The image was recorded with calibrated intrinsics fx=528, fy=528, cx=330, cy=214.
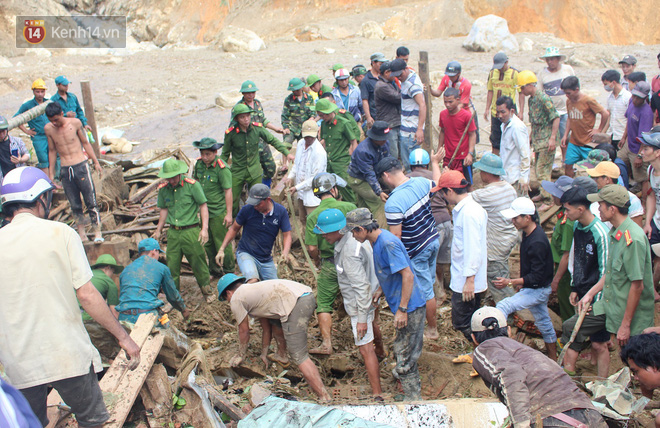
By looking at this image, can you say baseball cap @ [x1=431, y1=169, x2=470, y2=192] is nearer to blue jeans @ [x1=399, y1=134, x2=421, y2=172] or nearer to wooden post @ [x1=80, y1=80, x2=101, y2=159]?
blue jeans @ [x1=399, y1=134, x2=421, y2=172]

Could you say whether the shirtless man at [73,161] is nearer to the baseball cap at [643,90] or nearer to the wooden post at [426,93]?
the wooden post at [426,93]

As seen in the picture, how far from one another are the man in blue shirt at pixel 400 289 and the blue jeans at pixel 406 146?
3.66 metres

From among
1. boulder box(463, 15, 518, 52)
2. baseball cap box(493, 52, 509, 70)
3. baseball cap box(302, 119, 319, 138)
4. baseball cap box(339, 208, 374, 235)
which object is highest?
boulder box(463, 15, 518, 52)

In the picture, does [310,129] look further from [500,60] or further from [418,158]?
[500,60]

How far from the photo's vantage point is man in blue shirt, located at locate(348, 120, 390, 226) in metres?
6.96

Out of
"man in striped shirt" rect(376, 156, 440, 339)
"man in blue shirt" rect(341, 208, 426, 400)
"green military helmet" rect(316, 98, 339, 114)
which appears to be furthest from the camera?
"green military helmet" rect(316, 98, 339, 114)

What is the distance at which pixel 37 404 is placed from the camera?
350 centimetres

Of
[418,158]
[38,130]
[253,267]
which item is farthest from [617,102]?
[38,130]

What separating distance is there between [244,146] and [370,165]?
1995 millimetres

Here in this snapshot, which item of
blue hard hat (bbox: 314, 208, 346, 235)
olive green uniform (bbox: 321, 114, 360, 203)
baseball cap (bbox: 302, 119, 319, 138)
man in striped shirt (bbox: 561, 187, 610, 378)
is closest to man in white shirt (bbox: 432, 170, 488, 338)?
man in striped shirt (bbox: 561, 187, 610, 378)

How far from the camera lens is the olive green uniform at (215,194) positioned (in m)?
7.38

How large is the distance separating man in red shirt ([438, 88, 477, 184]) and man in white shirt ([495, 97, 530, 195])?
56 centimetres

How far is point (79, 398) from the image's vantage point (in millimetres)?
3531

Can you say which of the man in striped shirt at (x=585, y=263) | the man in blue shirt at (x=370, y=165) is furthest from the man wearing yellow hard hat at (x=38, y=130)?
the man in striped shirt at (x=585, y=263)
